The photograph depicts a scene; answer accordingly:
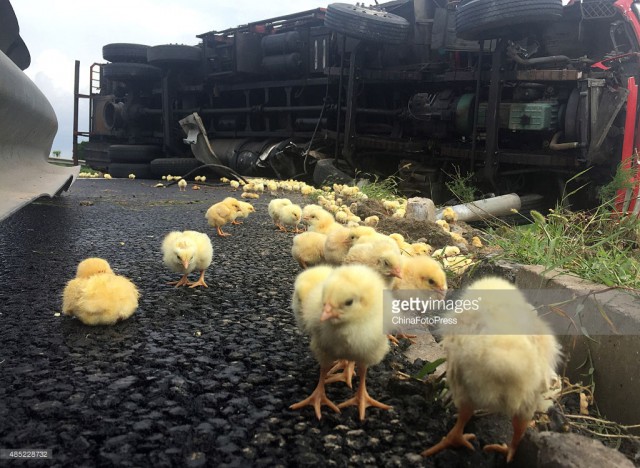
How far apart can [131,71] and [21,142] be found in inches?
472

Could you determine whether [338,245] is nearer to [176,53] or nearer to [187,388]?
[187,388]

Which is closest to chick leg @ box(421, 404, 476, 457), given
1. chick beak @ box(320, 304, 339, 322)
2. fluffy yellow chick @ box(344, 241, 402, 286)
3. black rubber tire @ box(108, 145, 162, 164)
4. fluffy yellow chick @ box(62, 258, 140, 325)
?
chick beak @ box(320, 304, 339, 322)

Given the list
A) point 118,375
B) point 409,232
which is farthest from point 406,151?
point 118,375

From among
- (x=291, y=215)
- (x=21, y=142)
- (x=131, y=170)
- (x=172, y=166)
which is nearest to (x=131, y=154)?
(x=131, y=170)

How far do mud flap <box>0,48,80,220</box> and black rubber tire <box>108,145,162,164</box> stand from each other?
9977 millimetres

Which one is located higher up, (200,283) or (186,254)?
(186,254)

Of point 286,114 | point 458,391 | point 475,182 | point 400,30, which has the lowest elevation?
point 458,391

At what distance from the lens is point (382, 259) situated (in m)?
2.20

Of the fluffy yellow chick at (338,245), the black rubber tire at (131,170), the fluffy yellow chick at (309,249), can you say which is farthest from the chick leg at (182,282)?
the black rubber tire at (131,170)

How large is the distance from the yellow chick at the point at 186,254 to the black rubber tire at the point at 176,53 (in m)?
12.6

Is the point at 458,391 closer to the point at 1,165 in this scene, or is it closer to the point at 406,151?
the point at 1,165

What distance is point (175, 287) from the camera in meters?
2.93

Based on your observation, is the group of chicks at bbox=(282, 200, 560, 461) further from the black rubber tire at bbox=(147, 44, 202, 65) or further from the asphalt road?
the black rubber tire at bbox=(147, 44, 202, 65)

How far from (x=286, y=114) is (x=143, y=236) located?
901 centimetres
